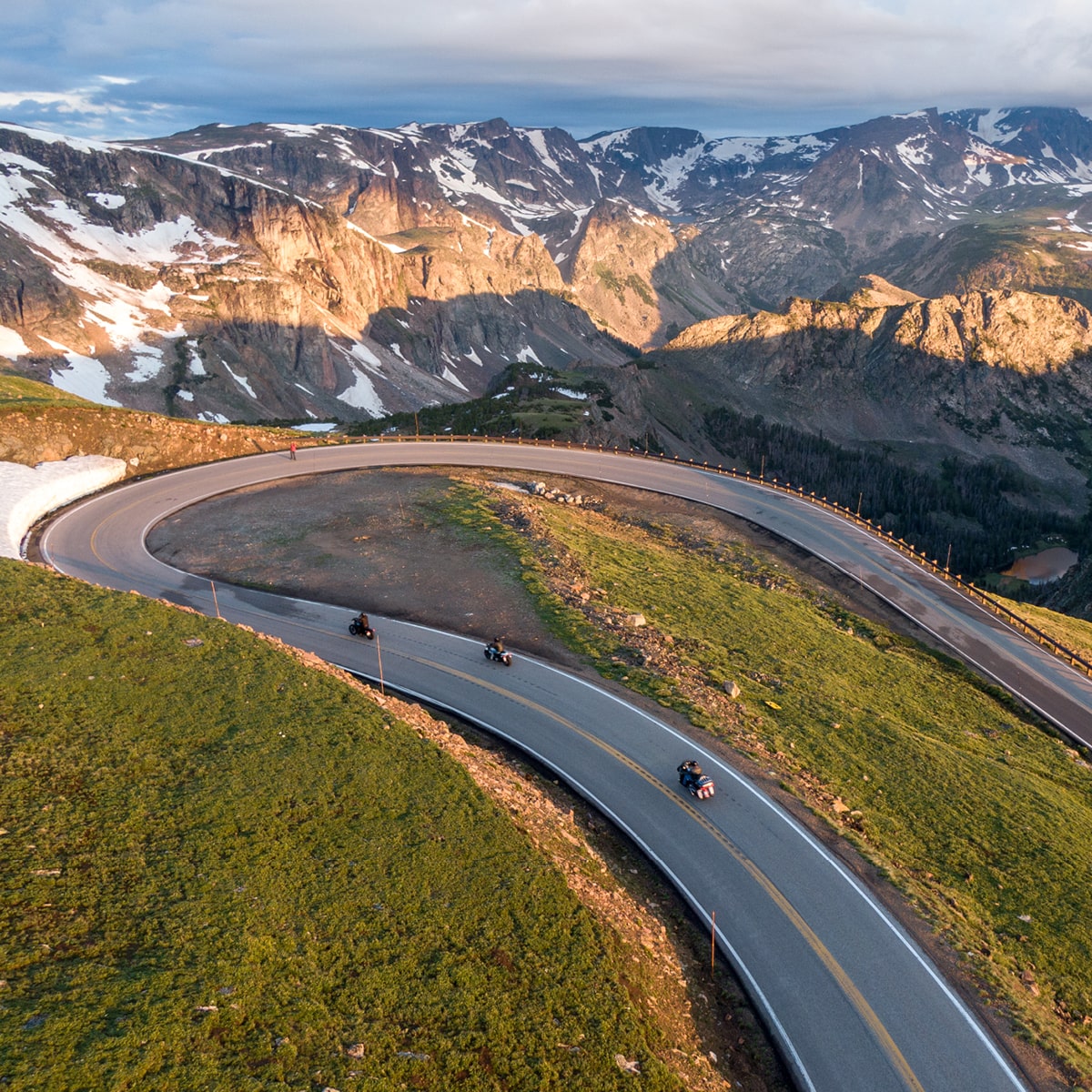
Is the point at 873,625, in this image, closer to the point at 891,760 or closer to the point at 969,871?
the point at 891,760

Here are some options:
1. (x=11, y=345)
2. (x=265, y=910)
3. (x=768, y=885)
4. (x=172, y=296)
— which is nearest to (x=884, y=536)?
(x=768, y=885)

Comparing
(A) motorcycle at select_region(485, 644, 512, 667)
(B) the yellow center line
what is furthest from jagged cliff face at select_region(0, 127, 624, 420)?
(B) the yellow center line

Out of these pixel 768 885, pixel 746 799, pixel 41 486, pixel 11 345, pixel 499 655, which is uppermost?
pixel 768 885

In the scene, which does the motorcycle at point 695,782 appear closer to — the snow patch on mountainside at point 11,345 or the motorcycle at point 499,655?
the motorcycle at point 499,655

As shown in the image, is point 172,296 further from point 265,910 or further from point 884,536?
point 265,910

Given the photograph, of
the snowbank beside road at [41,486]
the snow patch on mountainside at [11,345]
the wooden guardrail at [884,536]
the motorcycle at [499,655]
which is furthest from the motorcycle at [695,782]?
the snow patch on mountainside at [11,345]

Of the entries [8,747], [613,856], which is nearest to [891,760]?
[613,856]
